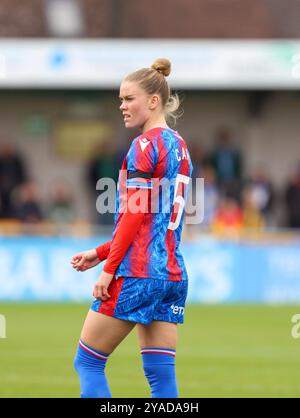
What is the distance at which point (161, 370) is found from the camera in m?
5.78

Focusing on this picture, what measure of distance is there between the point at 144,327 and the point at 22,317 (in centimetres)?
866

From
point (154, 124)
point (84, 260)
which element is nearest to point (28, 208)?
point (84, 260)

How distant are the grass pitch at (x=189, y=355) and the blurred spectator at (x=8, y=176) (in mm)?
3833

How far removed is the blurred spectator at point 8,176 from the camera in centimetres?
1952

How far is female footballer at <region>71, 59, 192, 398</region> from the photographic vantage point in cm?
563

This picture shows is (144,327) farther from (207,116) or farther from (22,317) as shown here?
(207,116)

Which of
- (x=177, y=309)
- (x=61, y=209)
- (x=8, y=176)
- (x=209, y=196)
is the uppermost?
(x=8, y=176)

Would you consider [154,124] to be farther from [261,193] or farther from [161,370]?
[261,193]

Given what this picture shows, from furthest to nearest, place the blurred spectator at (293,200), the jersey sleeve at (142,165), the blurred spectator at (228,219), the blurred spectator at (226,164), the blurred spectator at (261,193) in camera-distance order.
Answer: the blurred spectator at (226,164) < the blurred spectator at (293,200) < the blurred spectator at (261,193) < the blurred spectator at (228,219) < the jersey sleeve at (142,165)

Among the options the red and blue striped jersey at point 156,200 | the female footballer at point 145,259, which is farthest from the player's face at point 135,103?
the red and blue striped jersey at point 156,200

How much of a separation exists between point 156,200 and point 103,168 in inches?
567

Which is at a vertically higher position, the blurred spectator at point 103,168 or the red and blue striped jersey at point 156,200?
the blurred spectator at point 103,168

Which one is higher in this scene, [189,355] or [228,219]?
[228,219]

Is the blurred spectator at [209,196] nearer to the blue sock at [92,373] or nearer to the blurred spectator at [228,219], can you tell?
the blurred spectator at [228,219]
